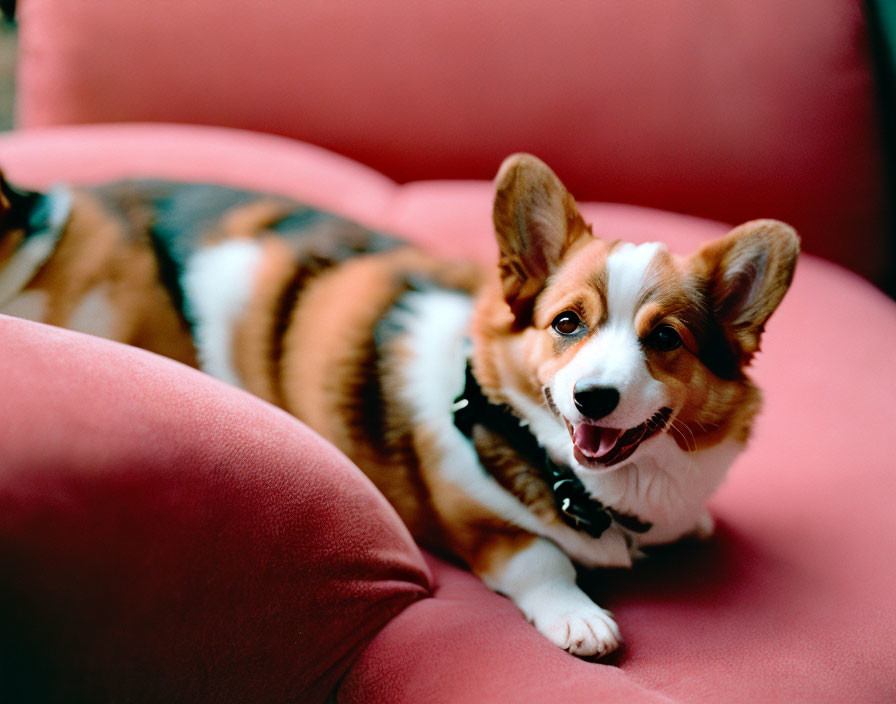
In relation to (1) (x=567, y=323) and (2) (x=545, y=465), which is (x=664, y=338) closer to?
(1) (x=567, y=323)

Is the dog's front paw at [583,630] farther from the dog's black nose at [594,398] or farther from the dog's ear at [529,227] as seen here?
the dog's ear at [529,227]

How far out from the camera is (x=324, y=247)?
123 cm

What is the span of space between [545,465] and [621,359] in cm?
22

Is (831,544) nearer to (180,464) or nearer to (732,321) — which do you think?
(732,321)

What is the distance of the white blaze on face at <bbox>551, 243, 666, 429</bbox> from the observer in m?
0.83

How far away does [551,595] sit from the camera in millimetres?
919

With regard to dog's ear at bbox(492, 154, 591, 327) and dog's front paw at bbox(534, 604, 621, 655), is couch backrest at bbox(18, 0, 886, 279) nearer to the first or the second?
dog's ear at bbox(492, 154, 591, 327)

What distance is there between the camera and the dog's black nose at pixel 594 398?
82 centimetres

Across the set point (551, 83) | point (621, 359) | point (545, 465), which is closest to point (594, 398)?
point (621, 359)

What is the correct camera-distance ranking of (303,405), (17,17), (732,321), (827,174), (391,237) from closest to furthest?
(732,321), (303,405), (391,237), (827,174), (17,17)

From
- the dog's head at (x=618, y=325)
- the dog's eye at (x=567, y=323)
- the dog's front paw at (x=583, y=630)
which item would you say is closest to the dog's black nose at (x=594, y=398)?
the dog's head at (x=618, y=325)

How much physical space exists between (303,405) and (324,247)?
0.25 m

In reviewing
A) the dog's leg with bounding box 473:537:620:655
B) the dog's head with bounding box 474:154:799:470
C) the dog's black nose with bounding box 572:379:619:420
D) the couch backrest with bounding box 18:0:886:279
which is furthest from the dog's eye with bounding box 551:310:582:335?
the couch backrest with bounding box 18:0:886:279

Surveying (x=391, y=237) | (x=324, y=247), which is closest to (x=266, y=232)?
(x=324, y=247)
